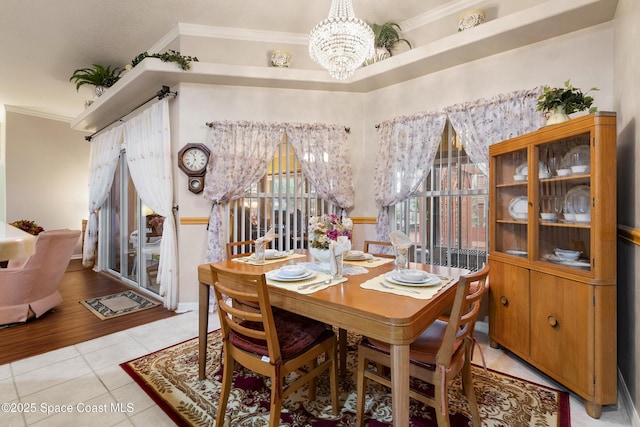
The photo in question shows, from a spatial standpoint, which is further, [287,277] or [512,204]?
[512,204]

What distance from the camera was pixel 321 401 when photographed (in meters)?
1.79

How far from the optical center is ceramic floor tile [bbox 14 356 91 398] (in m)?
1.95

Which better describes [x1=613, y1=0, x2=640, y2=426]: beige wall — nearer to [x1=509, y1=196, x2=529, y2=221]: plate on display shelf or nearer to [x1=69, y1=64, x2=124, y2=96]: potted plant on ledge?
[x1=509, y1=196, x2=529, y2=221]: plate on display shelf

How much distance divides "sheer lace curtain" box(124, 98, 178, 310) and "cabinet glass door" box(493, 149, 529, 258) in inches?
131

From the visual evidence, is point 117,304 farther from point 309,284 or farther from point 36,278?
point 309,284

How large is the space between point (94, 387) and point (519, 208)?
3.27m

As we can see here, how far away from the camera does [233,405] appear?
5.77 feet

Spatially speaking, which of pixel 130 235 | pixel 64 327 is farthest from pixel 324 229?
pixel 130 235

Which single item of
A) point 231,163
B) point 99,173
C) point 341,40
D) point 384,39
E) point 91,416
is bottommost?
point 91,416

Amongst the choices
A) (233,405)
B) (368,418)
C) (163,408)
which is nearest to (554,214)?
(368,418)

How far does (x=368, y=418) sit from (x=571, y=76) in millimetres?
3007

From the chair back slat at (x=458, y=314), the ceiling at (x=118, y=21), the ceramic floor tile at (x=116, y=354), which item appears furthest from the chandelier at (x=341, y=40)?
the ceramic floor tile at (x=116, y=354)

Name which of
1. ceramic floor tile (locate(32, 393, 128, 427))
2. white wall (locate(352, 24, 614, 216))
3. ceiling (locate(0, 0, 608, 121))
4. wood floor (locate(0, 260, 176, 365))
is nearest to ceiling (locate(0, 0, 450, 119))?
ceiling (locate(0, 0, 608, 121))

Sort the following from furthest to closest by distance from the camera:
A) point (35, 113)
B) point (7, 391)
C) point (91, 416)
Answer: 1. point (35, 113)
2. point (7, 391)
3. point (91, 416)
